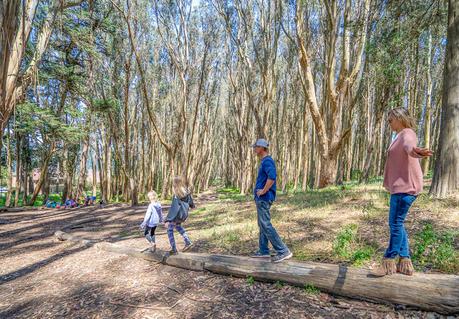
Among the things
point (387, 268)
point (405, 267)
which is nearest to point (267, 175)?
point (387, 268)

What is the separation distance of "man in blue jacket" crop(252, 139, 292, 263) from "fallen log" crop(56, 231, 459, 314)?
0.77ft

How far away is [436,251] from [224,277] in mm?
2906

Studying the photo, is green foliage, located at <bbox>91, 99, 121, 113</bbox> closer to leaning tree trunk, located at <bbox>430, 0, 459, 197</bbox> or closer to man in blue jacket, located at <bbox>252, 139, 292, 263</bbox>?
man in blue jacket, located at <bbox>252, 139, 292, 263</bbox>

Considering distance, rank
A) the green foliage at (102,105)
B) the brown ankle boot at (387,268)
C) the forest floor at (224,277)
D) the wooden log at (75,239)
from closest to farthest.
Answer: the brown ankle boot at (387,268), the forest floor at (224,277), the wooden log at (75,239), the green foliage at (102,105)

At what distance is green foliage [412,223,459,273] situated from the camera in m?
3.38

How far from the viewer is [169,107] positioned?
86.8 feet

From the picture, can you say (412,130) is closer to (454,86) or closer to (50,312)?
(454,86)

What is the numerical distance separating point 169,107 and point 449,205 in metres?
24.0

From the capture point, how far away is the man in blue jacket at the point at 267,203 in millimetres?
4069

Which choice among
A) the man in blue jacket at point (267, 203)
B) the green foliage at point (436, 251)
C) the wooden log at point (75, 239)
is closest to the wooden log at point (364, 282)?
the man in blue jacket at point (267, 203)

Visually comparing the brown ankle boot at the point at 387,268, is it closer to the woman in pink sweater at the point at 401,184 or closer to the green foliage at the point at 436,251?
the woman in pink sweater at the point at 401,184

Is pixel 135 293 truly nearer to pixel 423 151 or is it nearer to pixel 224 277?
pixel 224 277

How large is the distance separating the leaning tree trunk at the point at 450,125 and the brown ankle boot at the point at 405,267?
3.72 meters

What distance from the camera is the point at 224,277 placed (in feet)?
14.1
